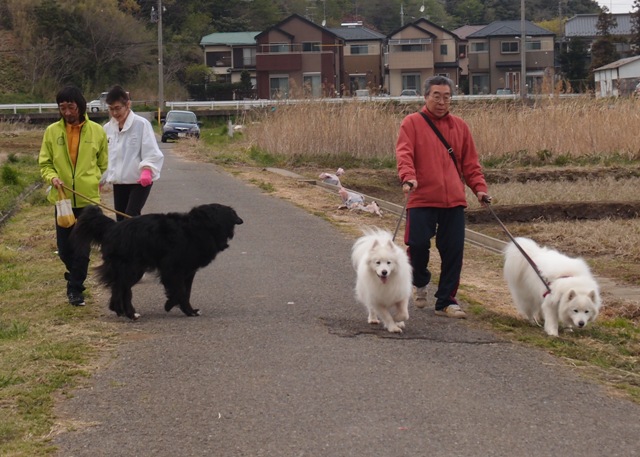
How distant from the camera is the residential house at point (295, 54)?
6856 centimetres

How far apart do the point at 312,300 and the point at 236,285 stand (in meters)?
1.15

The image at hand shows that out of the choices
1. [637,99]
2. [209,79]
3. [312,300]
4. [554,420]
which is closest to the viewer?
[554,420]

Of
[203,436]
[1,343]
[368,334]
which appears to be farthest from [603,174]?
[203,436]

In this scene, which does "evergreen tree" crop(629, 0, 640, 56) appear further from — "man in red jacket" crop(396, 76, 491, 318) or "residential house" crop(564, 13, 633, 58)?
"man in red jacket" crop(396, 76, 491, 318)

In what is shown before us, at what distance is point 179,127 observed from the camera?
4138 cm

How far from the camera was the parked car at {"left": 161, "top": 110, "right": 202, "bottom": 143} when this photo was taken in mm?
41062

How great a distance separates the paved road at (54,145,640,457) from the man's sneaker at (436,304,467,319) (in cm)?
16

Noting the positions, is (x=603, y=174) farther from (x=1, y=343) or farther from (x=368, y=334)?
(x=1, y=343)

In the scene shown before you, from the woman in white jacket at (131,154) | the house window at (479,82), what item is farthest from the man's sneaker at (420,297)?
the house window at (479,82)

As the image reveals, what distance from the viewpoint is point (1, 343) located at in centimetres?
758

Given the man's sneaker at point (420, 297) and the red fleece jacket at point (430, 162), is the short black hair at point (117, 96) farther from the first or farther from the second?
the man's sneaker at point (420, 297)

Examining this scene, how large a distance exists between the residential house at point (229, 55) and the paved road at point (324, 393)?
218 feet

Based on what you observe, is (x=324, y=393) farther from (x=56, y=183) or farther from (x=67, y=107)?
(x=67, y=107)

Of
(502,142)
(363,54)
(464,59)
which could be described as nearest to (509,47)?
(464,59)
